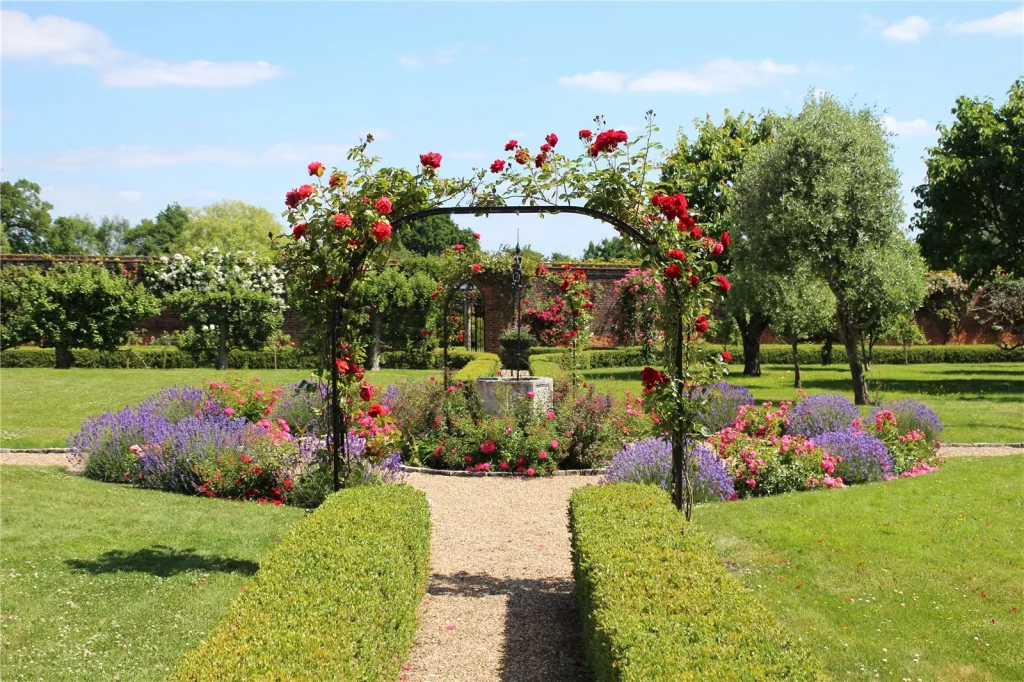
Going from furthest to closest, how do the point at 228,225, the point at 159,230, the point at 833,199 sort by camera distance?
1. the point at 159,230
2. the point at 228,225
3. the point at 833,199

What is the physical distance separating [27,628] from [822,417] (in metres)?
8.30

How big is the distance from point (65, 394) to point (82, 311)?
255 inches

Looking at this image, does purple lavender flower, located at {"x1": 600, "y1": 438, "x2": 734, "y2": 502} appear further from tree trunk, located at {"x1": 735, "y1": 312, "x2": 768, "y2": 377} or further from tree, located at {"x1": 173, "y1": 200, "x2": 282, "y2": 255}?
tree, located at {"x1": 173, "y1": 200, "x2": 282, "y2": 255}

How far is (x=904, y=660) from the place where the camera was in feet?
14.1

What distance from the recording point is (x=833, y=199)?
47.7 ft

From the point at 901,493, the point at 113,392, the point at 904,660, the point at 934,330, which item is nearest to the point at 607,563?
the point at 904,660

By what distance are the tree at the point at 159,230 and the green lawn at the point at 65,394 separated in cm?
4896

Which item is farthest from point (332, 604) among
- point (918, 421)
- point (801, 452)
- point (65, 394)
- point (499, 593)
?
point (65, 394)

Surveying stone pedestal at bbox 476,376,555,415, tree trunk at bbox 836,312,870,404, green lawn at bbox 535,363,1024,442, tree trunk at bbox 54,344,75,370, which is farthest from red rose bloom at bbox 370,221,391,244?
tree trunk at bbox 54,344,75,370

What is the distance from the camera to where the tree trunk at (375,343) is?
22.7m

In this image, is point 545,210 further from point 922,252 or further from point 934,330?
point 934,330

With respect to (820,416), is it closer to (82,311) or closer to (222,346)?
(222,346)

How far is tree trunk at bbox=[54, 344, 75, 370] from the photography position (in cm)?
1981

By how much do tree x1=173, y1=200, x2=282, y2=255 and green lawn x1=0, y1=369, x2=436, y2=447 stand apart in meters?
28.2
